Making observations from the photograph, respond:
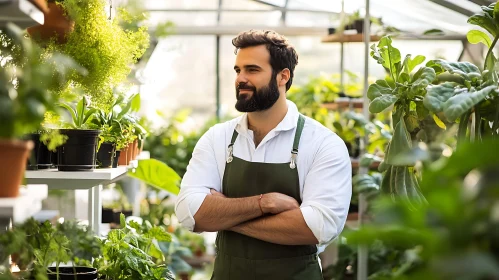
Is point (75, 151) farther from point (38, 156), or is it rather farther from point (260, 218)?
point (260, 218)

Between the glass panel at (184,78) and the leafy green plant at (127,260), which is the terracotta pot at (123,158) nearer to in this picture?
the leafy green plant at (127,260)

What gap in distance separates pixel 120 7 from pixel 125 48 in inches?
13.2

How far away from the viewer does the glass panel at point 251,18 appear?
8164mm

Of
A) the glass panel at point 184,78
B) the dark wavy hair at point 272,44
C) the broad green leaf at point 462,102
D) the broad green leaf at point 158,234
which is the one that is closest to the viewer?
the broad green leaf at point 462,102

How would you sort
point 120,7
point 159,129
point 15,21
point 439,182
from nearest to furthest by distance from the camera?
point 439,182 → point 15,21 → point 120,7 → point 159,129

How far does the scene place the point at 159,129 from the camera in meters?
8.59

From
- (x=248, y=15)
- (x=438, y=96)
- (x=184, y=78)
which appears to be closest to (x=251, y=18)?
(x=248, y=15)

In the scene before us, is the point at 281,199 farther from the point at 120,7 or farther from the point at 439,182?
the point at 439,182

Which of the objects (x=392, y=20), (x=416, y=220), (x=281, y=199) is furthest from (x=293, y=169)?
(x=392, y=20)

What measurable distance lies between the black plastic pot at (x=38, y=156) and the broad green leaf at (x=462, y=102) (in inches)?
59.5

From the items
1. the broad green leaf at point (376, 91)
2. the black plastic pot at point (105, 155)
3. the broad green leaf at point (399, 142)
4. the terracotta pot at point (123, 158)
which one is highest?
the broad green leaf at point (376, 91)

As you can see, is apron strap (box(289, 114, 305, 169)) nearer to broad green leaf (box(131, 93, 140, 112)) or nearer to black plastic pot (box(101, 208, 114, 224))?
broad green leaf (box(131, 93, 140, 112))

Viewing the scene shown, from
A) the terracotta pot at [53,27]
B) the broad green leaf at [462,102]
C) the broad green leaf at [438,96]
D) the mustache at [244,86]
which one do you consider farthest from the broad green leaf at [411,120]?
the terracotta pot at [53,27]

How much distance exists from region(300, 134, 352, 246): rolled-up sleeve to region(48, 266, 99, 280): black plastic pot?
865mm
